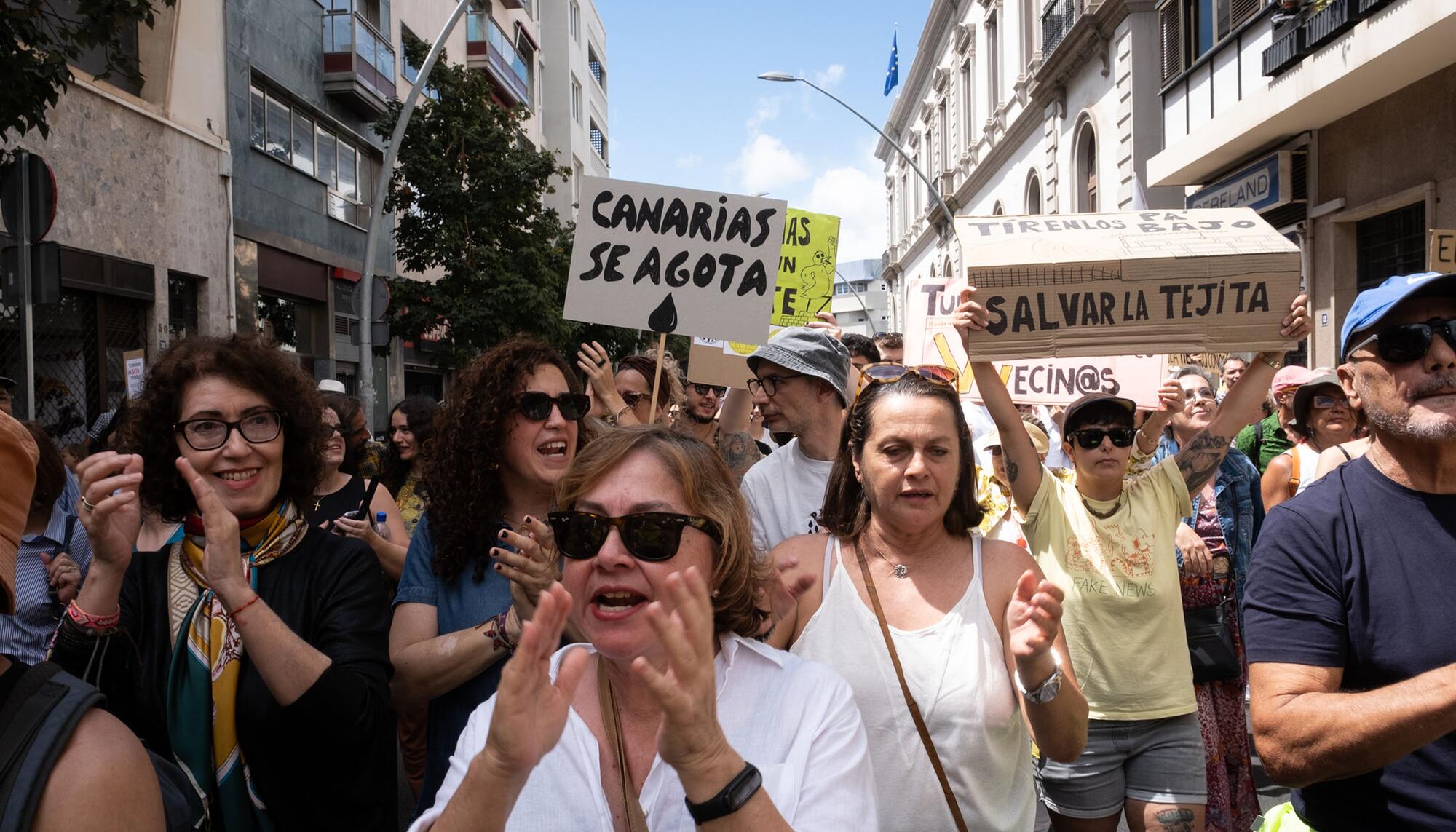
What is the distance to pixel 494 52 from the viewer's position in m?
32.2

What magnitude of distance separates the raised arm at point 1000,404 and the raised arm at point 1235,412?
0.66 m

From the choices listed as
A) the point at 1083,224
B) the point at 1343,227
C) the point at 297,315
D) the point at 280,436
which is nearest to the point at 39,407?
the point at 297,315

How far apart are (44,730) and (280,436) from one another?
4.42 feet

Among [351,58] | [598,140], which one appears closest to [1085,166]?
[351,58]

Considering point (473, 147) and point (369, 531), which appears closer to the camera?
point (369, 531)

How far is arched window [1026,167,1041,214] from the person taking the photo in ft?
85.2

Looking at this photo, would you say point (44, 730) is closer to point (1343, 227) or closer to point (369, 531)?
point (369, 531)

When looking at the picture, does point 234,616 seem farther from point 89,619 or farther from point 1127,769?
point 1127,769

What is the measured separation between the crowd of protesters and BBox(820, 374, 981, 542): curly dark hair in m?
0.01

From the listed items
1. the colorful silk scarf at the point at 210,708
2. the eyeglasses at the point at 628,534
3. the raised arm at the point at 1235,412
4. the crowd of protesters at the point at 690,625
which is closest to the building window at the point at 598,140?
the raised arm at the point at 1235,412

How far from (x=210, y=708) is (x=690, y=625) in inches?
59.5

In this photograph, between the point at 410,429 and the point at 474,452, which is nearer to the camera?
the point at 474,452

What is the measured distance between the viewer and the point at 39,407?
37.3 feet

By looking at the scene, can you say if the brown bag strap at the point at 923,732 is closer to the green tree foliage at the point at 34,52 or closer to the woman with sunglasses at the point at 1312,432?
the woman with sunglasses at the point at 1312,432
